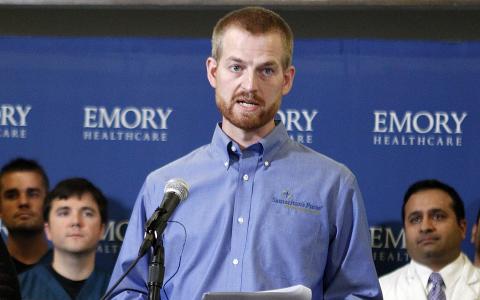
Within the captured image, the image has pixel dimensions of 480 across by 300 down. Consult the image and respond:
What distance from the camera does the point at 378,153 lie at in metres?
4.22

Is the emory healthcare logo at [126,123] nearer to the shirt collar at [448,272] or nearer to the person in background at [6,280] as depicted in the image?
the person in background at [6,280]

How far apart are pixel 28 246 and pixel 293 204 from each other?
1.94 metres

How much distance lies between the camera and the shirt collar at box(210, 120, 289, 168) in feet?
9.39

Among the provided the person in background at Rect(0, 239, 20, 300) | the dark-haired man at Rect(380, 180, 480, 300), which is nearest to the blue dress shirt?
the person in background at Rect(0, 239, 20, 300)

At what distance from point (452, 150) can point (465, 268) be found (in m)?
0.50

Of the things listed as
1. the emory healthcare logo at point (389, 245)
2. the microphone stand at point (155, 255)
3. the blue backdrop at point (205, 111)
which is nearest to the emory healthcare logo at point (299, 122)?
the blue backdrop at point (205, 111)

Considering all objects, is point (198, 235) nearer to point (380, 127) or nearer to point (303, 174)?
point (303, 174)

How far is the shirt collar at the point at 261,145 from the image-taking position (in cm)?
286

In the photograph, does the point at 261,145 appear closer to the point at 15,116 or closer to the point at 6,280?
the point at 6,280

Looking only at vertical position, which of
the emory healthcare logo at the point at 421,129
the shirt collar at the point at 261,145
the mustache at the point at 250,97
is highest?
the emory healthcare logo at the point at 421,129

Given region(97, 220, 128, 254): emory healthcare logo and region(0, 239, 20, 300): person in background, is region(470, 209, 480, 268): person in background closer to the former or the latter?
region(97, 220, 128, 254): emory healthcare logo

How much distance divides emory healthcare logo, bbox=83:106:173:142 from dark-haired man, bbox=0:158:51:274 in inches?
12.1

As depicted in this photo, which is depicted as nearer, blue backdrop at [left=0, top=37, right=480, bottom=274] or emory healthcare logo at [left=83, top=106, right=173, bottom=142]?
blue backdrop at [left=0, top=37, right=480, bottom=274]

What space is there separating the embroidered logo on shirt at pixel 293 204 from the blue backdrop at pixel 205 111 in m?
1.45
